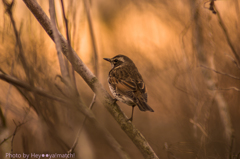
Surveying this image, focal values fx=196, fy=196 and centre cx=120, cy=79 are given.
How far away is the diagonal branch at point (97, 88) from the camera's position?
173cm

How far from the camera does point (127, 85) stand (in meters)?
3.11

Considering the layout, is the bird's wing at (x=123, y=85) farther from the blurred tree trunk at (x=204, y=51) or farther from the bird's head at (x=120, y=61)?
the blurred tree trunk at (x=204, y=51)

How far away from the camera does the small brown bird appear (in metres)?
2.81

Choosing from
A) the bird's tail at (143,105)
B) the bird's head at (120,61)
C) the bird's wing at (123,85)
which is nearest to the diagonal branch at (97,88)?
the bird's tail at (143,105)

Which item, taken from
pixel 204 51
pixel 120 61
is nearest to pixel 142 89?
pixel 120 61

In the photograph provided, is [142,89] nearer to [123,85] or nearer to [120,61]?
[123,85]

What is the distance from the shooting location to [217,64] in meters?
3.90

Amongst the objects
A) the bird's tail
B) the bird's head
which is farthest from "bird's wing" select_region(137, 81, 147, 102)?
the bird's head

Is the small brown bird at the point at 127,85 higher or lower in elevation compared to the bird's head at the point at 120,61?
lower

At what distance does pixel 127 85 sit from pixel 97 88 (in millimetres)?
1222

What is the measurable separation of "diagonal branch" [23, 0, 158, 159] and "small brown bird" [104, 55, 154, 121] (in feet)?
2.22

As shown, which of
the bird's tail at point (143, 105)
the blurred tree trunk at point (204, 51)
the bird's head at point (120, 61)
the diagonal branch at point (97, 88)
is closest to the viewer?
the diagonal branch at point (97, 88)

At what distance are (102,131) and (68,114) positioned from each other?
78 centimetres

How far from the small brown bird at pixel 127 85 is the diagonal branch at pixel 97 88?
0.68 m
